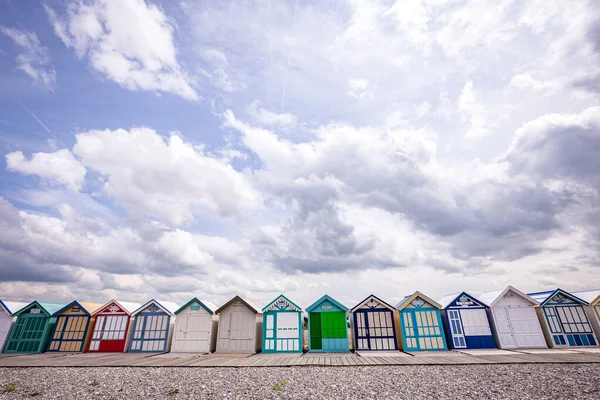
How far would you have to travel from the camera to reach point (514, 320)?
23.2 meters

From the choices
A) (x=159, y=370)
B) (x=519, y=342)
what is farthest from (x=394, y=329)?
(x=159, y=370)

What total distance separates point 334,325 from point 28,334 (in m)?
24.8

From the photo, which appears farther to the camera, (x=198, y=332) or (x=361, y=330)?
(x=198, y=332)

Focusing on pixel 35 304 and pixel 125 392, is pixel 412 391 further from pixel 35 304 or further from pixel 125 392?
pixel 35 304

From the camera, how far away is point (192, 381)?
43.7ft

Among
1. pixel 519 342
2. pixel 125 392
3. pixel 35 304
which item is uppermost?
pixel 35 304

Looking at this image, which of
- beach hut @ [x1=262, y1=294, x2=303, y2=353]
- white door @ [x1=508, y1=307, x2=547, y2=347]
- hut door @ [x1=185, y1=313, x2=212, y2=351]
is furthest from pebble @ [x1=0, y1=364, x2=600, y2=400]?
white door @ [x1=508, y1=307, x2=547, y2=347]

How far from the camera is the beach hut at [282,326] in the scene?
23.3m

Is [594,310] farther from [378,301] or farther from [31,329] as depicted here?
[31,329]

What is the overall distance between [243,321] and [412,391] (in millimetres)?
15779

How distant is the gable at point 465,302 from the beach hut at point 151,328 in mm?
21879

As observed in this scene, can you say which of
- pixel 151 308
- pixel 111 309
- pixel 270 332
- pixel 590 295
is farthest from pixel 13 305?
pixel 590 295

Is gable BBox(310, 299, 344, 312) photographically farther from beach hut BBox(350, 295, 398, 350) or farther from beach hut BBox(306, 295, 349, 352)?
beach hut BBox(350, 295, 398, 350)

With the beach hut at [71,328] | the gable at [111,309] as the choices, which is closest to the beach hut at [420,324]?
the gable at [111,309]
